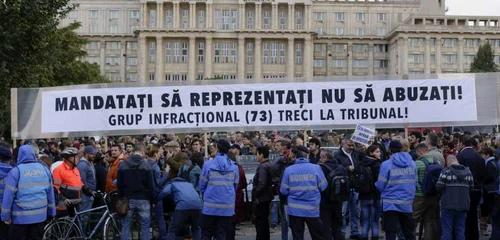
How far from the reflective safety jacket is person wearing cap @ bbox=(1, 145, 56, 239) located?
1.90 metres

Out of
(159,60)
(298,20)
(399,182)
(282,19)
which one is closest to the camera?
(399,182)

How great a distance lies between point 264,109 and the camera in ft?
47.2

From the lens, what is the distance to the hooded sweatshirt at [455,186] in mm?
11023

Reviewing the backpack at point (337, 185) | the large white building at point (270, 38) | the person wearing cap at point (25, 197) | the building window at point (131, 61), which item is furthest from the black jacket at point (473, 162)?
the building window at point (131, 61)

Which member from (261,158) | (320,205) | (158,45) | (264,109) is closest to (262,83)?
(264,109)

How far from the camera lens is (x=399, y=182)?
1078 centimetres

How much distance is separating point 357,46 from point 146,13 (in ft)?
91.8

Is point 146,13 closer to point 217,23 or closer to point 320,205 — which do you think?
point 217,23

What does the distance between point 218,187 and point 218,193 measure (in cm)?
9

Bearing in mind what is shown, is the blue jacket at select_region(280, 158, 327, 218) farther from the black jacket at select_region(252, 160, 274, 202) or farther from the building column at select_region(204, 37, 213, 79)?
the building column at select_region(204, 37, 213, 79)

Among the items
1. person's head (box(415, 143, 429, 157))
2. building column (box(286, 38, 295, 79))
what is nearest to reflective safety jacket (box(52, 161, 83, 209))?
person's head (box(415, 143, 429, 157))

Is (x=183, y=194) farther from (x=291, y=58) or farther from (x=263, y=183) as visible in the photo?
(x=291, y=58)

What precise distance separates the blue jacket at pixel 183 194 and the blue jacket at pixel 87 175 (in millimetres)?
2029

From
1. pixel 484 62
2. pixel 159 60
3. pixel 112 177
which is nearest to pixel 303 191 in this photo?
pixel 112 177
